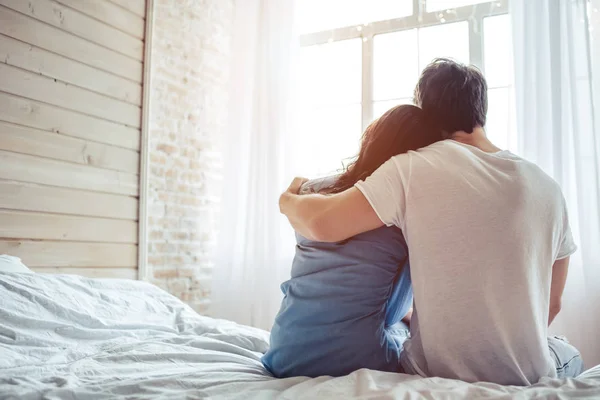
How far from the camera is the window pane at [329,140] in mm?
3477

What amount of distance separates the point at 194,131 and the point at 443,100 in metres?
2.37

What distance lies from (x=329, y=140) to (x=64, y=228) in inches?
65.4

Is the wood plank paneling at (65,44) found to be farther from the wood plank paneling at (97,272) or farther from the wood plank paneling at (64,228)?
the wood plank paneling at (97,272)

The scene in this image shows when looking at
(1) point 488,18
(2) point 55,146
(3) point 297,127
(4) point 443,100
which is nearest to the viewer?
(4) point 443,100

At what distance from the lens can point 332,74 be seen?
3.58 metres

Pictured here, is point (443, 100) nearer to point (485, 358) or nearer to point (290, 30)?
point (485, 358)

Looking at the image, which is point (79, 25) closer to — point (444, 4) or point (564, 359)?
point (444, 4)

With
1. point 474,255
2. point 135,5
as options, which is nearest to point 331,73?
point 135,5

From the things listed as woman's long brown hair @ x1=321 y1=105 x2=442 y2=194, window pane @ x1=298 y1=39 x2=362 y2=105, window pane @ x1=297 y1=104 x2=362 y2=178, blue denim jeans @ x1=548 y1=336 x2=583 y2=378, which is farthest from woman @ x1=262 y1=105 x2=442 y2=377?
window pane @ x1=298 y1=39 x2=362 y2=105

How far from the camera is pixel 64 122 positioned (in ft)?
8.40

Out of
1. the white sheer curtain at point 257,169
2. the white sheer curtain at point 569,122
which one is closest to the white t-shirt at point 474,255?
the white sheer curtain at point 569,122

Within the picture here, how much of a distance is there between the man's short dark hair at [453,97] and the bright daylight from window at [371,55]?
5.67 feet

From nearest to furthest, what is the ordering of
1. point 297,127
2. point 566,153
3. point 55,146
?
point 55,146 < point 566,153 < point 297,127

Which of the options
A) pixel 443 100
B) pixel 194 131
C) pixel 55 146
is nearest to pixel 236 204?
pixel 194 131
